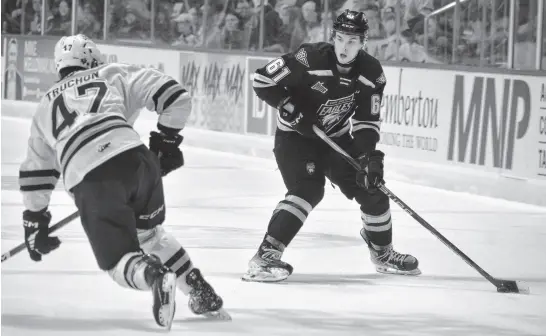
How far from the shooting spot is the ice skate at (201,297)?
13.8 ft

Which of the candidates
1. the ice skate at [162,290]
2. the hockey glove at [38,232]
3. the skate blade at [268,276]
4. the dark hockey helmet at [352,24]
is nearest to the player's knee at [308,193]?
the skate blade at [268,276]

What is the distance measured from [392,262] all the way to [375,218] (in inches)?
7.9

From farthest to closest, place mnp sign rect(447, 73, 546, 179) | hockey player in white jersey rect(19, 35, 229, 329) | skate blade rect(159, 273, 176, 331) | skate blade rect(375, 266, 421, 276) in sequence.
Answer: mnp sign rect(447, 73, 546, 179) < skate blade rect(375, 266, 421, 276) < hockey player in white jersey rect(19, 35, 229, 329) < skate blade rect(159, 273, 176, 331)

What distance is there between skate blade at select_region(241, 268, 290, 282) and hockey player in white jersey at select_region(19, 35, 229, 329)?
833 mm

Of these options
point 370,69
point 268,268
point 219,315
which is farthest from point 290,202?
point 219,315

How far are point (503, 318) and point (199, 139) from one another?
22.3ft

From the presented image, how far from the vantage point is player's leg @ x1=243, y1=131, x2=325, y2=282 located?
5.11m

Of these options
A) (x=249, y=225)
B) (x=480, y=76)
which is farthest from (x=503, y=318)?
(x=480, y=76)

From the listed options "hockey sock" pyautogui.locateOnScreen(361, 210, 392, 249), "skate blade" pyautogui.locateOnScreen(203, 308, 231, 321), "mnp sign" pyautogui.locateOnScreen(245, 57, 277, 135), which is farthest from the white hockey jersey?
"mnp sign" pyautogui.locateOnScreen(245, 57, 277, 135)

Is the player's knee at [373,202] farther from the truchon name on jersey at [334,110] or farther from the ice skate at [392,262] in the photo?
the truchon name on jersey at [334,110]

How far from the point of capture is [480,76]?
835 cm

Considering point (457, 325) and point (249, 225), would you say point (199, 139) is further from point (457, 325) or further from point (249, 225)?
point (457, 325)

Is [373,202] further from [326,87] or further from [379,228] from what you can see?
[326,87]

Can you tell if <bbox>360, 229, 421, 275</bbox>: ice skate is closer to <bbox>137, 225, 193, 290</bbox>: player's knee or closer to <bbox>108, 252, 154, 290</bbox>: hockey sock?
<bbox>137, 225, 193, 290</bbox>: player's knee
